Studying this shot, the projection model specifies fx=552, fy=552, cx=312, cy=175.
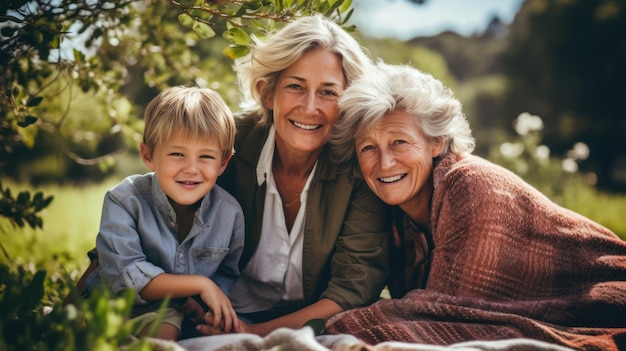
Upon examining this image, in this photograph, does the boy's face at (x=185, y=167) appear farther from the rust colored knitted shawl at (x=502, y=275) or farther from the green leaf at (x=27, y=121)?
the rust colored knitted shawl at (x=502, y=275)

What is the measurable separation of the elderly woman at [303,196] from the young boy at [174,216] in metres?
0.27

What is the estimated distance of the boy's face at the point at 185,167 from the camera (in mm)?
2646

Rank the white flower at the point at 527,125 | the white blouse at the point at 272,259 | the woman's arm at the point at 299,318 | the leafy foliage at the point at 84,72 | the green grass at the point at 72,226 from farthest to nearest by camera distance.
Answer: the white flower at the point at 527,125
the green grass at the point at 72,226
the white blouse at the point at 272,259
the woman's arm at the point at 299,318
the leafy foliage at the point at 84,72

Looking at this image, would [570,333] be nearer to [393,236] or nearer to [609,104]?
[393,236]

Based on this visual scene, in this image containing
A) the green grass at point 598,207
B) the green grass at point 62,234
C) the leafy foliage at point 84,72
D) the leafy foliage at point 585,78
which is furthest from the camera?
the leafy foliage at point 585,78

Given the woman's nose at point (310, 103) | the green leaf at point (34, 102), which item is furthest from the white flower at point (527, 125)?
the green leaf at point (34, 102)

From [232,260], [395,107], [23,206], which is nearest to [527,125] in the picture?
[395,107]

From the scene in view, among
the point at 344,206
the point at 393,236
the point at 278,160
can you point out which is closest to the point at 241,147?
the point at 278,160

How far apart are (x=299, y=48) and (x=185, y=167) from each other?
2.93 ft

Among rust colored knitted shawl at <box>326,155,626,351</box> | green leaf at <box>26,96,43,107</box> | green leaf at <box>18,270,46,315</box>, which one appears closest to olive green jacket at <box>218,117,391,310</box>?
rust colored knitted shawl at <box>326,155,626,351</box>

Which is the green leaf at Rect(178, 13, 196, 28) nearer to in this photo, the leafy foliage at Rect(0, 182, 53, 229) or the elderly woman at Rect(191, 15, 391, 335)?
the elderly woman at Rect(191, 15, 391, 335)

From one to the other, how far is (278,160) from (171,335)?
1.23 meters

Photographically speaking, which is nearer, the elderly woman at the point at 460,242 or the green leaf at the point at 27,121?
the elderly woman at the point at 460,242

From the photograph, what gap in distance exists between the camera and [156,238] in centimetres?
264
